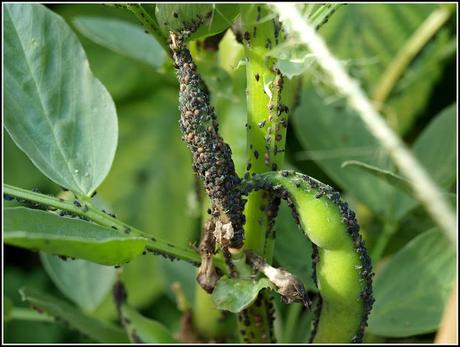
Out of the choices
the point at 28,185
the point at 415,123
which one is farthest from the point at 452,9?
the point at 28,185

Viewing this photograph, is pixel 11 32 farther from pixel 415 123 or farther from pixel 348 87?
pixel 415 123

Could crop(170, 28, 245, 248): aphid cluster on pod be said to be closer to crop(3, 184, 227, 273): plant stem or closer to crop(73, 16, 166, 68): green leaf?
crop(3, 184, 227, 273): plant stem

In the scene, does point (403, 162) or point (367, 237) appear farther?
point (367, 237)

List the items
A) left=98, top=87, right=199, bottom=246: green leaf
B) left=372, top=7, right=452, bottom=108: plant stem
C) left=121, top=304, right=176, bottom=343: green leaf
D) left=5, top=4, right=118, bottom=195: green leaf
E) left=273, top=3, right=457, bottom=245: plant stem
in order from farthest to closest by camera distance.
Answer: left=98, top=87, right=199, bottom=246: green leaf
left=372, top=7, right=452, bottom=108: plant stem
left=121, top=304, right=176, bottom=343: green leaf
left=5, top=4, right=118, bottom=195: green leaf
left=273, top=3, right=457, bottom=245: plant stem

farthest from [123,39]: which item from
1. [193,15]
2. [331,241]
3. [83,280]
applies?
[331,241]

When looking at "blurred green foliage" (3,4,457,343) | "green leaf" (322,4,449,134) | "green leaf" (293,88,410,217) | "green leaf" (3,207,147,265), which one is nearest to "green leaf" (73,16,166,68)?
"blurred green foliage" (3,4,457,343)

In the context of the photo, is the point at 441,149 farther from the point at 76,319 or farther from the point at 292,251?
the point at 76,319
